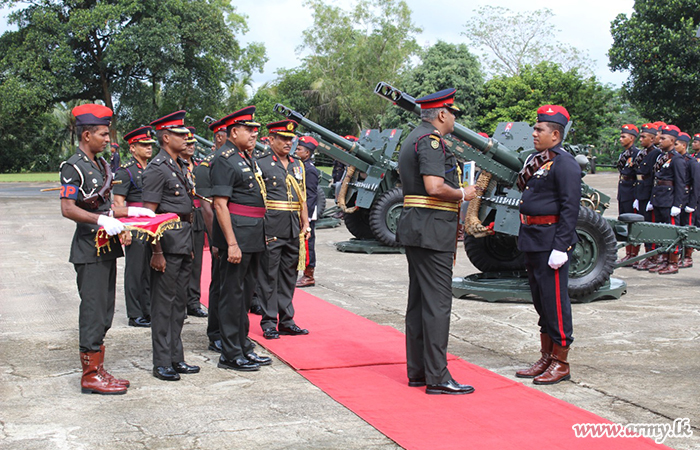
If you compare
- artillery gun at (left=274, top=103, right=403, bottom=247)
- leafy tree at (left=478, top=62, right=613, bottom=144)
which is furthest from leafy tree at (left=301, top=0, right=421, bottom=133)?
artillery gun at (left=274, top=103, right=403, bottom=247)

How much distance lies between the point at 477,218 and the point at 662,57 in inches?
826

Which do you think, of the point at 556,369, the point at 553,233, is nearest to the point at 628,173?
the point at 553,233

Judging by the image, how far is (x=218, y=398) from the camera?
486 centimetres

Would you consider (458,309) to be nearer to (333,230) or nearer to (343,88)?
(333,230)

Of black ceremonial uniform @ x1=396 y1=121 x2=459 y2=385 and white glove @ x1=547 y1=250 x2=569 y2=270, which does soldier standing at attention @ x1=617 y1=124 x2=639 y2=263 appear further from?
black ceremonial uniform @ x1=396 y1=121 x2=459 y2=385

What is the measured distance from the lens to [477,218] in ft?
28.1

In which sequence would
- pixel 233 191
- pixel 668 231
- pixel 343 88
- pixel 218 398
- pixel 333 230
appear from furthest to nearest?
pixel 343 88 → pixel 333 230 → pixel 668 231 → pixel 233 191 → pixel 218 398

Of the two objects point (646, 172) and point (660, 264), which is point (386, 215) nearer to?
point (646, 172)

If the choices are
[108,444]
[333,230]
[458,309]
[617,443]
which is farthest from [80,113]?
[333,230]

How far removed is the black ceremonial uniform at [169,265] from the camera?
5320mm

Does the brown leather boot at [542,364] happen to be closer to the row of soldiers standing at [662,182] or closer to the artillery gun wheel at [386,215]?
the row of soldiers standing at [662,182]

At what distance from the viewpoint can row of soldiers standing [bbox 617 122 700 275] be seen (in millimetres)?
10602

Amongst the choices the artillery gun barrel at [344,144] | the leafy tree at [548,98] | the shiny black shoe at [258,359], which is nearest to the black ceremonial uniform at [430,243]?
the shiny black shoe at [258,359]

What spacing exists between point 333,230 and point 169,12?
875 inches
